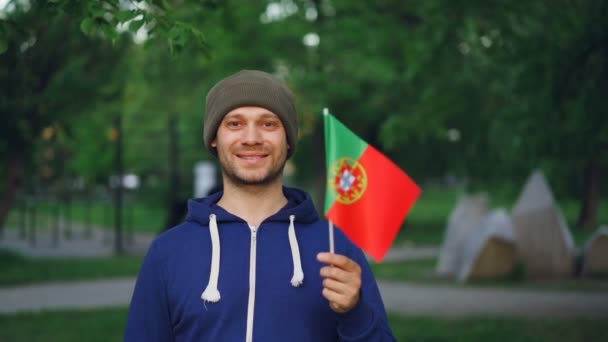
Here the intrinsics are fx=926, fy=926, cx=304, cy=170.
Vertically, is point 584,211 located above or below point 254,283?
Result: below

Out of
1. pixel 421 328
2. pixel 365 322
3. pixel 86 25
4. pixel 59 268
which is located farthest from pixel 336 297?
pixel 59 268

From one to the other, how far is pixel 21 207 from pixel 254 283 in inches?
756

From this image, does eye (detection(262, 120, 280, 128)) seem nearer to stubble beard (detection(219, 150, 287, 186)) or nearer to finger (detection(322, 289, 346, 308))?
stubble beard (detection(219, 150, 287, 186))

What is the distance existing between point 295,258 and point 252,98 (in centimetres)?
50

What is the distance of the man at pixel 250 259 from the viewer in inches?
106

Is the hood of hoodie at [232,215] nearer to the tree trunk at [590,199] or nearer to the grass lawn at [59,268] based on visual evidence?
the grass lawn at [59,268]

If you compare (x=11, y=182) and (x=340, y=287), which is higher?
(x=340, y=287)

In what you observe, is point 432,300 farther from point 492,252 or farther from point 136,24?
point 136,24

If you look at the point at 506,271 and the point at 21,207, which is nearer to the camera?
the point at 506,271

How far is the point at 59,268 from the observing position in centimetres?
1531

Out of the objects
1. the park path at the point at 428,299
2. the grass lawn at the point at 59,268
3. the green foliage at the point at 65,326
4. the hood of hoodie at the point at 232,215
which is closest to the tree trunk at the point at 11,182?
the green foliage at the point at 65,326

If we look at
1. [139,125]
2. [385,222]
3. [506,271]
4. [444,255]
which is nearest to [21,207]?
[139,125]

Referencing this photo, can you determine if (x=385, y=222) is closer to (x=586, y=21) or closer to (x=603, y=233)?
(x=586, y=21)

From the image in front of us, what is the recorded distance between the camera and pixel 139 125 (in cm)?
2102
